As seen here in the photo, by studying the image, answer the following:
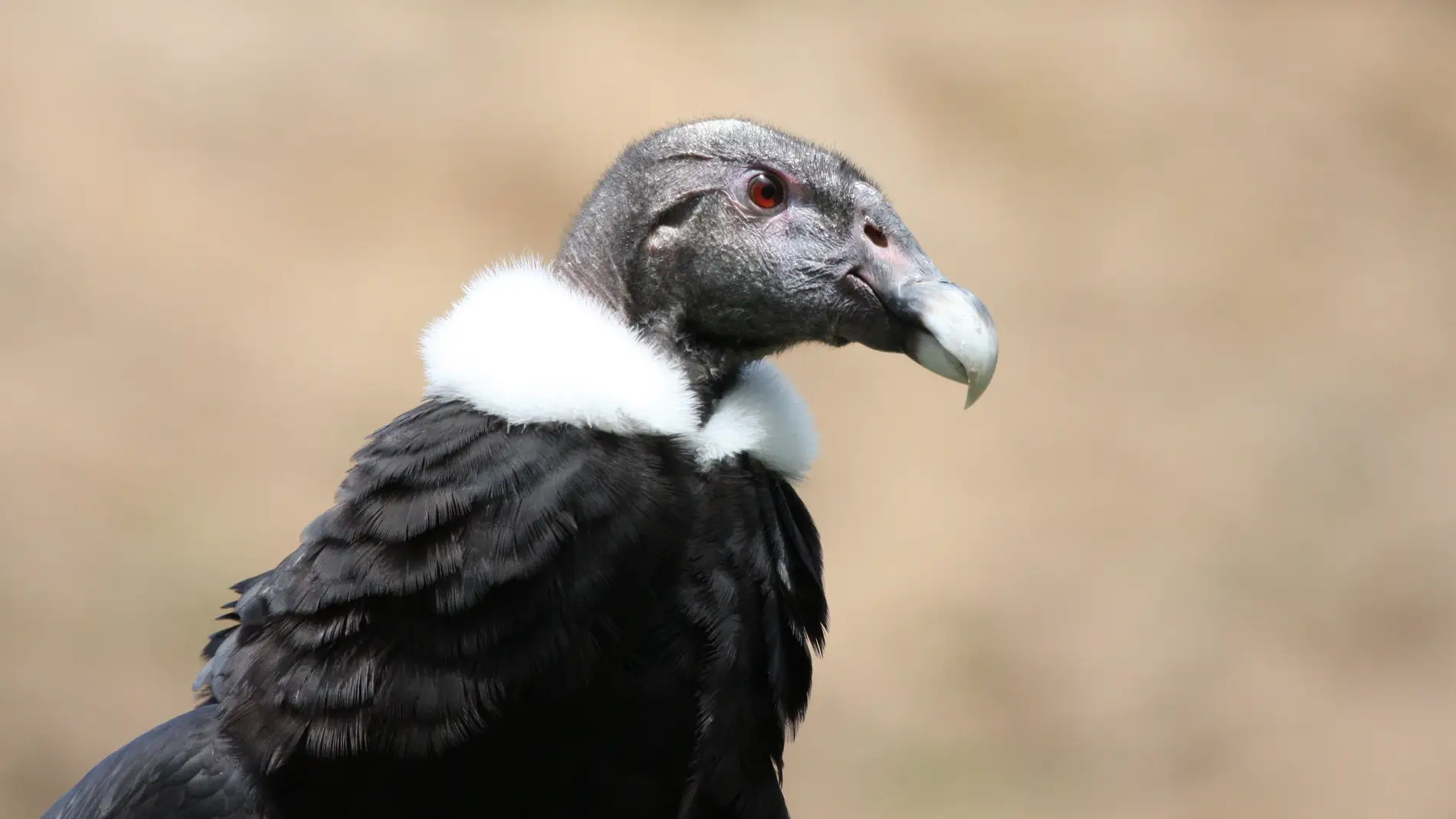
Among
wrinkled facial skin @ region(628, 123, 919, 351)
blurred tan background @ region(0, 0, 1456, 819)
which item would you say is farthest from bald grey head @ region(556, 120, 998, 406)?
blurred tan background @ region(0, 0, 1456, 819)

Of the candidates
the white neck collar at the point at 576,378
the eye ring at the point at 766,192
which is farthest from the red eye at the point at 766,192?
the white neck collar at the point at 576,378

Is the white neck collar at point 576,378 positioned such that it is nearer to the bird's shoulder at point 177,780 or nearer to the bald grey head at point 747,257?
the bald grey head at point 747,257

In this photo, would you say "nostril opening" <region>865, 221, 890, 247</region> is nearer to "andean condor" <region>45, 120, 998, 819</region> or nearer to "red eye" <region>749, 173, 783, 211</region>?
"andean condor" <region>45, 120, 998, 819</region>

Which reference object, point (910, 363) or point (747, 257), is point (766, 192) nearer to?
point (747, 257)

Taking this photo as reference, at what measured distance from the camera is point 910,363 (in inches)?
337

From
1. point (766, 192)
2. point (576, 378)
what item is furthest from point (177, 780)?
point (766, 192)

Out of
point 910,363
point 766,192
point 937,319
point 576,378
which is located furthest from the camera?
point 910,363

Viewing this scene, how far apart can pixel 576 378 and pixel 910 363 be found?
640 cm

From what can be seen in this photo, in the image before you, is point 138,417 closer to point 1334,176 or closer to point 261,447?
point 261,447

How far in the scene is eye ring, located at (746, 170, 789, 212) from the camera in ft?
8.70

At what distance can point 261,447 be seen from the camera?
7586mm

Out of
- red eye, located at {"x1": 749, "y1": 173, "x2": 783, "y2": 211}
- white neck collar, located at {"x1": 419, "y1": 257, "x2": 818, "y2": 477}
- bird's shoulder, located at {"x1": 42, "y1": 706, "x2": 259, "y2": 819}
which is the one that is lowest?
bird's shoulder, located at {"x1": 42, "y1": 706, "x2": 259, "y2": 819}

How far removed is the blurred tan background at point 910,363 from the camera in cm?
719

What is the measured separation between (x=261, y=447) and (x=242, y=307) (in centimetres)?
92
